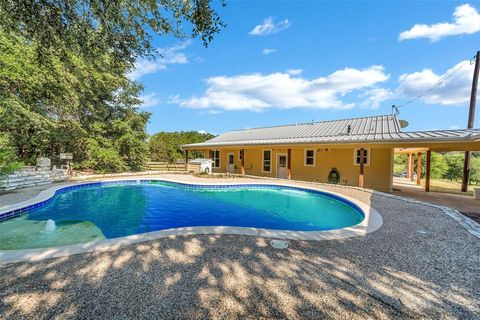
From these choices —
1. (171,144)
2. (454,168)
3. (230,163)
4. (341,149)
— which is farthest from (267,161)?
(454,168)

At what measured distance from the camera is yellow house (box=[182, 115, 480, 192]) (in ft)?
30.1

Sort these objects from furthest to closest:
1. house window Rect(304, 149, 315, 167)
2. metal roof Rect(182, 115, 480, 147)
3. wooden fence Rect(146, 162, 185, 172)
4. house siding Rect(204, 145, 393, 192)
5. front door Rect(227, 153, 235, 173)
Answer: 1. wooden fence Rect(146, 162, 185, 172)
2. front door Rect(227, 153, 235, 173)
3. house window Rect(304, 149, 315, 167)
4. house siding Rect(204, 145, 393, 192)
5. metal roof Rect(182, 115, 480, 147)

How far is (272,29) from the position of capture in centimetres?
1137

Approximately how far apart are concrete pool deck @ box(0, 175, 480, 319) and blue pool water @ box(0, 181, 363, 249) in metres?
2.41

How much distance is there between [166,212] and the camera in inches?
295

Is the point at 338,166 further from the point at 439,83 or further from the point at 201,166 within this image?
the point at 201,166

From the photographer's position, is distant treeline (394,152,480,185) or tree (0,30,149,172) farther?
distant treeline (394,152,480,185)

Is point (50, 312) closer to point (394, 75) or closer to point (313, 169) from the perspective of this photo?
point (313, 169)

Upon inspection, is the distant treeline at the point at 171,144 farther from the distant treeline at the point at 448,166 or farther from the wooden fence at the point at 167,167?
the distant treeline at the point at 448,166

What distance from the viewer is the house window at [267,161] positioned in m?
15.5

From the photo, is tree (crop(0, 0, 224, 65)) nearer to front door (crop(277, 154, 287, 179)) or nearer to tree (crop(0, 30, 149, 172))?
tree (crop(0, 30, 149, 172))

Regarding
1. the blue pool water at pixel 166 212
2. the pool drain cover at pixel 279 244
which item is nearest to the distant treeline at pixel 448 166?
the blue pool water at pixel 166 212

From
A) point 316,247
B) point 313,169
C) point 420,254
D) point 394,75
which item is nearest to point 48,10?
point 316,247

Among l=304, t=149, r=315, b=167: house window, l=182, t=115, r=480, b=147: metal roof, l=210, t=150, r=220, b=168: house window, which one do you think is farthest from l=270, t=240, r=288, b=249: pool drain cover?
l=210, t=150, r=220, b=168: house window
